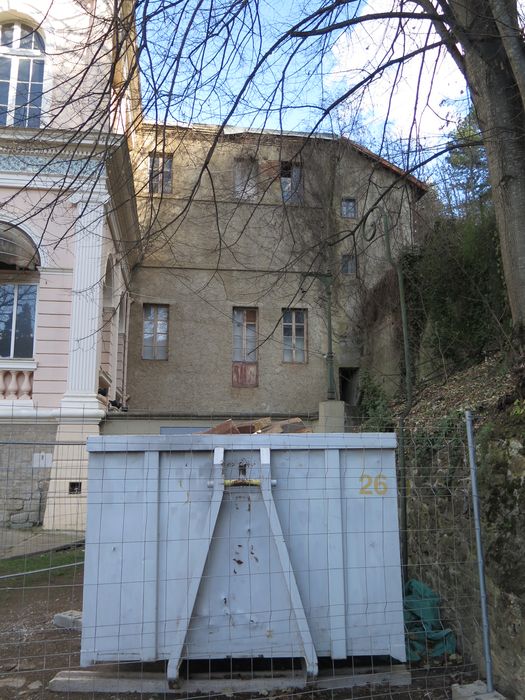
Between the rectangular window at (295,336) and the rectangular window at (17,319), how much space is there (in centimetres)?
824

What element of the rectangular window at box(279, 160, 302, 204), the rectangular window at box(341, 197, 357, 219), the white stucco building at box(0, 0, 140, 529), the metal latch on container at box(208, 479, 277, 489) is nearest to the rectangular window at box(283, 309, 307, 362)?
the rectangular window at box(341, 197, 357, 219)

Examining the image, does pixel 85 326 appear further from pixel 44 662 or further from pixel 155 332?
pixel 44 662

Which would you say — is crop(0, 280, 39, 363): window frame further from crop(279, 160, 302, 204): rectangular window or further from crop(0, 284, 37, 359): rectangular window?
crop(279, 160, 302, 204): rectangular window

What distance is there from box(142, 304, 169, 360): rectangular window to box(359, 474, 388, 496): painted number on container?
14.0 m

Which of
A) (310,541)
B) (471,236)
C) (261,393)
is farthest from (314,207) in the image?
(310,541)

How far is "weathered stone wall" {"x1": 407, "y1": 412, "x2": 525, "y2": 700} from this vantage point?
11.1ft

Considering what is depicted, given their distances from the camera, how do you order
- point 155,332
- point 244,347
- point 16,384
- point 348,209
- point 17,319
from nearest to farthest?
1. point 16,384
2. point 17,319
3. point 155,332
4. point 244,347
5. point 348,209

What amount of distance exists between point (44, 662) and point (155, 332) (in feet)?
45.3

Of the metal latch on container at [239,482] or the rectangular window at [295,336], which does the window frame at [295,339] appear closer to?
the rectangular window at [295,336]

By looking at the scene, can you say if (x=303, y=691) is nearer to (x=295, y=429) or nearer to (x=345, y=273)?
(x=295, y=429)

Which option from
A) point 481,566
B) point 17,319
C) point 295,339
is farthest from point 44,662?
point 295,339

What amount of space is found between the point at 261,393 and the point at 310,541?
45.5ft

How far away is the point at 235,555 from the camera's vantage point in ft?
11.7

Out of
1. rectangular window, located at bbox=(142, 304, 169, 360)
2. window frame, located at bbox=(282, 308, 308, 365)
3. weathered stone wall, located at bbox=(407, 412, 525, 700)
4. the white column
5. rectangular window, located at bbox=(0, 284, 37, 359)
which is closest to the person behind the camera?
weathered stone wall, located at bbox=(407, 412, 525, 700)
